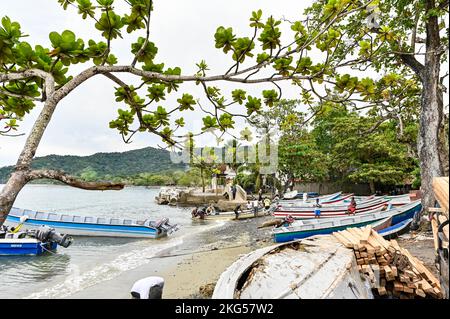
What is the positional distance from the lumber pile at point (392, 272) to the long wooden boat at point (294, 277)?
0.62m

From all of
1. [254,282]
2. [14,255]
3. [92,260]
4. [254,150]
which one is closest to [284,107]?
[254,150]

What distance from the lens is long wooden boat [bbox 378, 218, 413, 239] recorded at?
11.1 meters

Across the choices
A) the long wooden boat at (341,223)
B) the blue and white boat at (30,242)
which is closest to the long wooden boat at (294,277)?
the long wooden boat at (341,223)

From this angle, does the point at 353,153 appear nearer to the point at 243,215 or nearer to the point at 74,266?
the point at 243,215

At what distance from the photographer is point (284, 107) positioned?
32156 millimetres

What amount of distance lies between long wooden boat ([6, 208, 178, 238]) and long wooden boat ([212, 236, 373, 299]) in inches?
583

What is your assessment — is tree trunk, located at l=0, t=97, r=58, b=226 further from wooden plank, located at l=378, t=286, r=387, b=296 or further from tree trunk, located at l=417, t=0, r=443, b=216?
tree trunk, located at l=417, t=0, r=443, b=216

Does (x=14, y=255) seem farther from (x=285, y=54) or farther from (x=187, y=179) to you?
(x=187, y=179)

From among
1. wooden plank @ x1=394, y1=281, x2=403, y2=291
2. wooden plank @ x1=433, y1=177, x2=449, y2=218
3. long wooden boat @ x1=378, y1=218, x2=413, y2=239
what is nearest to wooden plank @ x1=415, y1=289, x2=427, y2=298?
wooden plank @ x1=394, y1=281, x2=403, y2=291

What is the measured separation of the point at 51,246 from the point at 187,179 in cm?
6384

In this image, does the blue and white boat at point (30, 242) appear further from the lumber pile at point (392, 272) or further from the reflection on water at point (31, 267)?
the lumber pile at point (392, 272)

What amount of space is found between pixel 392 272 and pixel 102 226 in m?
18.0

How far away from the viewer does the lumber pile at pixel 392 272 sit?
16.7 feet

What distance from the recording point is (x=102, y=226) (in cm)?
1906
